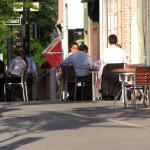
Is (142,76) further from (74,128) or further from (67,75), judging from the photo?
(67,75)

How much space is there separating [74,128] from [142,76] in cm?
497

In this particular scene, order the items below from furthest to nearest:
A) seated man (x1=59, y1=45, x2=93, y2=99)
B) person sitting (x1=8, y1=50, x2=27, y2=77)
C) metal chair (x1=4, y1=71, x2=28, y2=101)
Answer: person sitting (x1=8, y1=50, x2=27, y2=77) < metal chair (x1=4, y1=71, x2=28, y2=101) < seated man (x1=59, y1=45, x2=93, y2=99)

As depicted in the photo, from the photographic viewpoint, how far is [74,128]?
45.0 ft

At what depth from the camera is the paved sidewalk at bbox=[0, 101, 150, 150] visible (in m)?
11.4

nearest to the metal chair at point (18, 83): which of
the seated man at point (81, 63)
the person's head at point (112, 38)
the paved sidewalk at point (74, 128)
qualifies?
the seated man at point (81, 63)

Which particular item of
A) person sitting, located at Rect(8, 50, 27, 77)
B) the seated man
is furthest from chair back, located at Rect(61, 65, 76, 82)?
person sitting, located at Rect(8, 50, 27, 77)

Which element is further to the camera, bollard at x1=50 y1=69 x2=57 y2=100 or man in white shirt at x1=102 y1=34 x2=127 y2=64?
bollard at x1=50 y1=69 x2=57 y2=100

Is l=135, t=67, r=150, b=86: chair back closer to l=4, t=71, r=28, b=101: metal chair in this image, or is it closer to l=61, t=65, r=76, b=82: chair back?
l=61, t=65, r=76, b=82: chair back

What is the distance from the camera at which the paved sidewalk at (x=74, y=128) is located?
11.4 metres

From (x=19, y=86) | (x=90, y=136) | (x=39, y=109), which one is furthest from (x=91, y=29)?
(x=90, y=136)

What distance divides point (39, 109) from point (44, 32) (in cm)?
3775

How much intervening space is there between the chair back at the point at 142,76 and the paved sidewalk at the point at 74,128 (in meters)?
0.58

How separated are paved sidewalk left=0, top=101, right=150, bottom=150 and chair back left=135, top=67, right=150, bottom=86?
22.9 inches

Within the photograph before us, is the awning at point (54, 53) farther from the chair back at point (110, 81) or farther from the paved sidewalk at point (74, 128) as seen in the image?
the paved sidewalk at point (74, 128)
